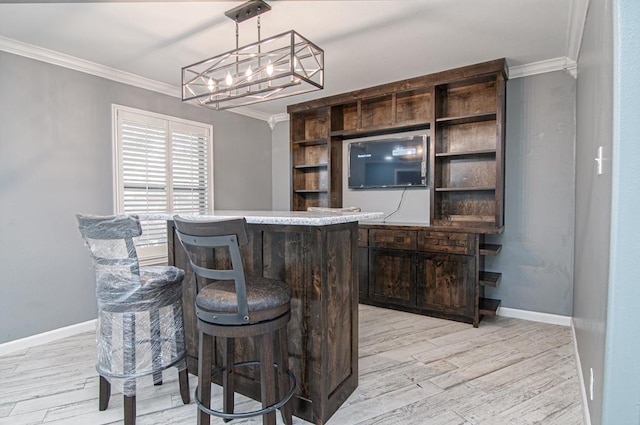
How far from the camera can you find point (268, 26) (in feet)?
8.79

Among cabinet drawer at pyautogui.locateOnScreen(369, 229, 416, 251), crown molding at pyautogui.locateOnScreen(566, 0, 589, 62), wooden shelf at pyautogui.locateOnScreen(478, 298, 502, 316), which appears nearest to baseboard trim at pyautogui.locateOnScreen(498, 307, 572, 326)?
wooden shelf at pyautogui.locateOnScreen(478, 298, 502, 316)

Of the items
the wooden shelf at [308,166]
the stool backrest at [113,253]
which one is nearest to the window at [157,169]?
the wooden shelf at [308,166]

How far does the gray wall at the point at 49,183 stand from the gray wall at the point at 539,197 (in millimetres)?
4097

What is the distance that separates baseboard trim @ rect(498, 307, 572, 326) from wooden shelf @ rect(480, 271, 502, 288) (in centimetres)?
38

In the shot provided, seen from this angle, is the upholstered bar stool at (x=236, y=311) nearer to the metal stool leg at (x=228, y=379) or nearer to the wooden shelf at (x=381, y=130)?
the metal stool leg at (x=228, y=379)

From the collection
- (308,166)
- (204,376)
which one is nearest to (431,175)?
(308,166)

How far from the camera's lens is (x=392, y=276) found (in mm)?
3820

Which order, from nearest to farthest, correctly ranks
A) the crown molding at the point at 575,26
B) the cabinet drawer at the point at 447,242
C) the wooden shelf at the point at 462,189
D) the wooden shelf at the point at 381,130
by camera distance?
the crown molding at the point at 575,26
the cabinet drawer at the point at 447,242
the wooden shelf at the point at 462,189
the wooden shelf at the point at 381,130

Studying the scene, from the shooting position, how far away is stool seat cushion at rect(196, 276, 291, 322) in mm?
1549

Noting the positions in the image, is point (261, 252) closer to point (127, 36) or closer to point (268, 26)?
point (268, 26)

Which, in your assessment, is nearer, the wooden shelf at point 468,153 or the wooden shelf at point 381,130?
the wooden shelf at point 468,153

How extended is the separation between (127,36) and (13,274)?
222 cm

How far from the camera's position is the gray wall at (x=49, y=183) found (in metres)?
2.86

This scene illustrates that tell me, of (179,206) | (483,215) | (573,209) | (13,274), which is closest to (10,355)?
(13,274)
